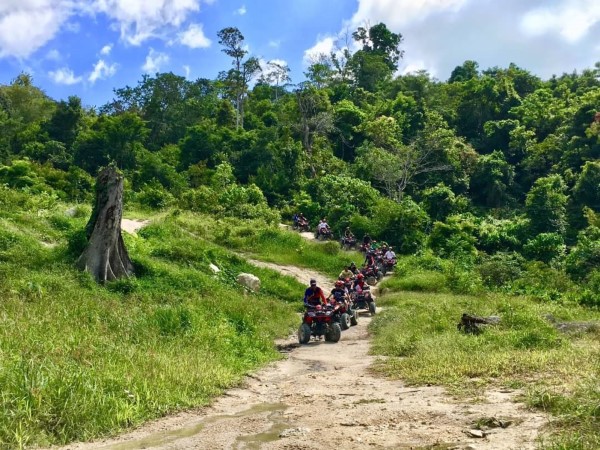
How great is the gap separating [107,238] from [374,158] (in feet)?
102

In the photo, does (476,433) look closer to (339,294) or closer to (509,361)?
(509,361)

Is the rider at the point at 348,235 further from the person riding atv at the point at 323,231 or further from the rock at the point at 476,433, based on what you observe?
the rock at the point at 476,433

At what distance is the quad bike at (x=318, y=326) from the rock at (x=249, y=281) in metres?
7.11

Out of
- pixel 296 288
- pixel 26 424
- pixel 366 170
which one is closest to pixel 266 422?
pixel 26 424

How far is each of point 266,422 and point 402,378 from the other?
289cm

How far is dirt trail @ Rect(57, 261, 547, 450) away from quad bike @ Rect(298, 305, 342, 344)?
4.75 m

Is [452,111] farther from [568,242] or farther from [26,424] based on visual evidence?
[26,424]

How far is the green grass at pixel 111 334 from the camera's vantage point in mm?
6777

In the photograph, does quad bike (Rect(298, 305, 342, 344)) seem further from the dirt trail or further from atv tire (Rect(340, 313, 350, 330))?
the dirt trail

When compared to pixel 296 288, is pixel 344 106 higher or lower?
higher

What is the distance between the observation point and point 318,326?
14.9 m

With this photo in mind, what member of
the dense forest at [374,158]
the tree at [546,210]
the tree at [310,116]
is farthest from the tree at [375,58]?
the tree at [546,210]

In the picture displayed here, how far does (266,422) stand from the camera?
289 inches

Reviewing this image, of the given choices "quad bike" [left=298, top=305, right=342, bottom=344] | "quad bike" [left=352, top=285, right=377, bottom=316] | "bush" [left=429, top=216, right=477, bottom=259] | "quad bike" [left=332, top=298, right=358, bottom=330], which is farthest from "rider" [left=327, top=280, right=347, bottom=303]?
"bush" [left=429, top=216, right=477, bottom=259]
